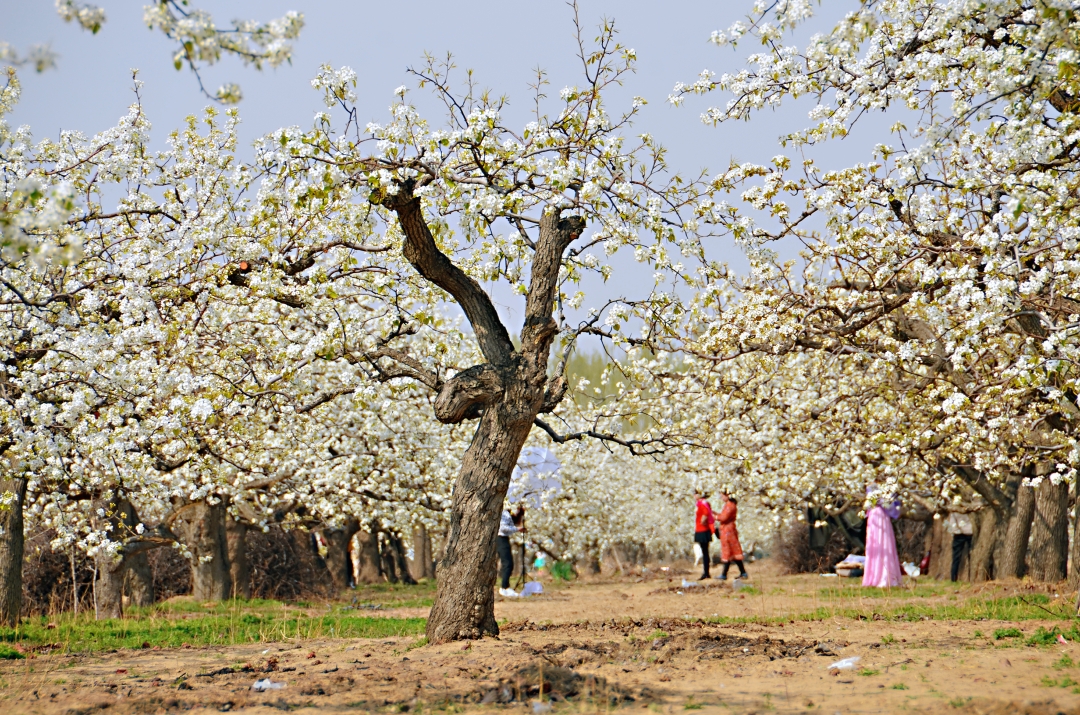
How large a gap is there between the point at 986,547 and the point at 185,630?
1291 centimetres

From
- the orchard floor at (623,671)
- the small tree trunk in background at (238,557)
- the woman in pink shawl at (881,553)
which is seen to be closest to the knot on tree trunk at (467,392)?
the orchard floor at (623,671)

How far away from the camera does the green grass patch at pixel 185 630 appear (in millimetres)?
9070

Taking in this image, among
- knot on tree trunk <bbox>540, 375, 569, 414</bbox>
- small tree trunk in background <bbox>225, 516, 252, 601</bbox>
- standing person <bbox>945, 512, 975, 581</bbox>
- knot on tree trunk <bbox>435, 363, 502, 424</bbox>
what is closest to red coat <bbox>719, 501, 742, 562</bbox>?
standing person <bbox>945, 512, 975, 581</bbox>

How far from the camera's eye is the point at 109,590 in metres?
12.1

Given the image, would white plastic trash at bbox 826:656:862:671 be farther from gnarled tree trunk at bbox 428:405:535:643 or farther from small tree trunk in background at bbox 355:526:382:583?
small tree trunk in background at bbox 355:526:382:583

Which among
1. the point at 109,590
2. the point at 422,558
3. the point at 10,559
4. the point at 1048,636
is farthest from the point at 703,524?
the point at 10,559

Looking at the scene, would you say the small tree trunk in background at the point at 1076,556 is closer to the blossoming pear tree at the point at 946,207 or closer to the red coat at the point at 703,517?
the blossoming pear tree at the point at 946,207

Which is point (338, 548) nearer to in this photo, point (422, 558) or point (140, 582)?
point (422, 558)

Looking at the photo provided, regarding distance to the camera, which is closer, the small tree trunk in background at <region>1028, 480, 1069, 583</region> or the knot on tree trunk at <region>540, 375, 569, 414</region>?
the knot on tree trunk at <region>540, 375, 569, 414</region>

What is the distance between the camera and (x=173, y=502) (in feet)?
43.3

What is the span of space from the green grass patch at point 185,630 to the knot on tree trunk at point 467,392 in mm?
3290

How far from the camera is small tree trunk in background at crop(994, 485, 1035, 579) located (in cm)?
1443

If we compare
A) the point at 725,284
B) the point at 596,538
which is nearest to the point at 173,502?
the point at 725,284

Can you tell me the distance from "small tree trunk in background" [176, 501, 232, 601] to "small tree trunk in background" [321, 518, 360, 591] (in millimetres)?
4940
